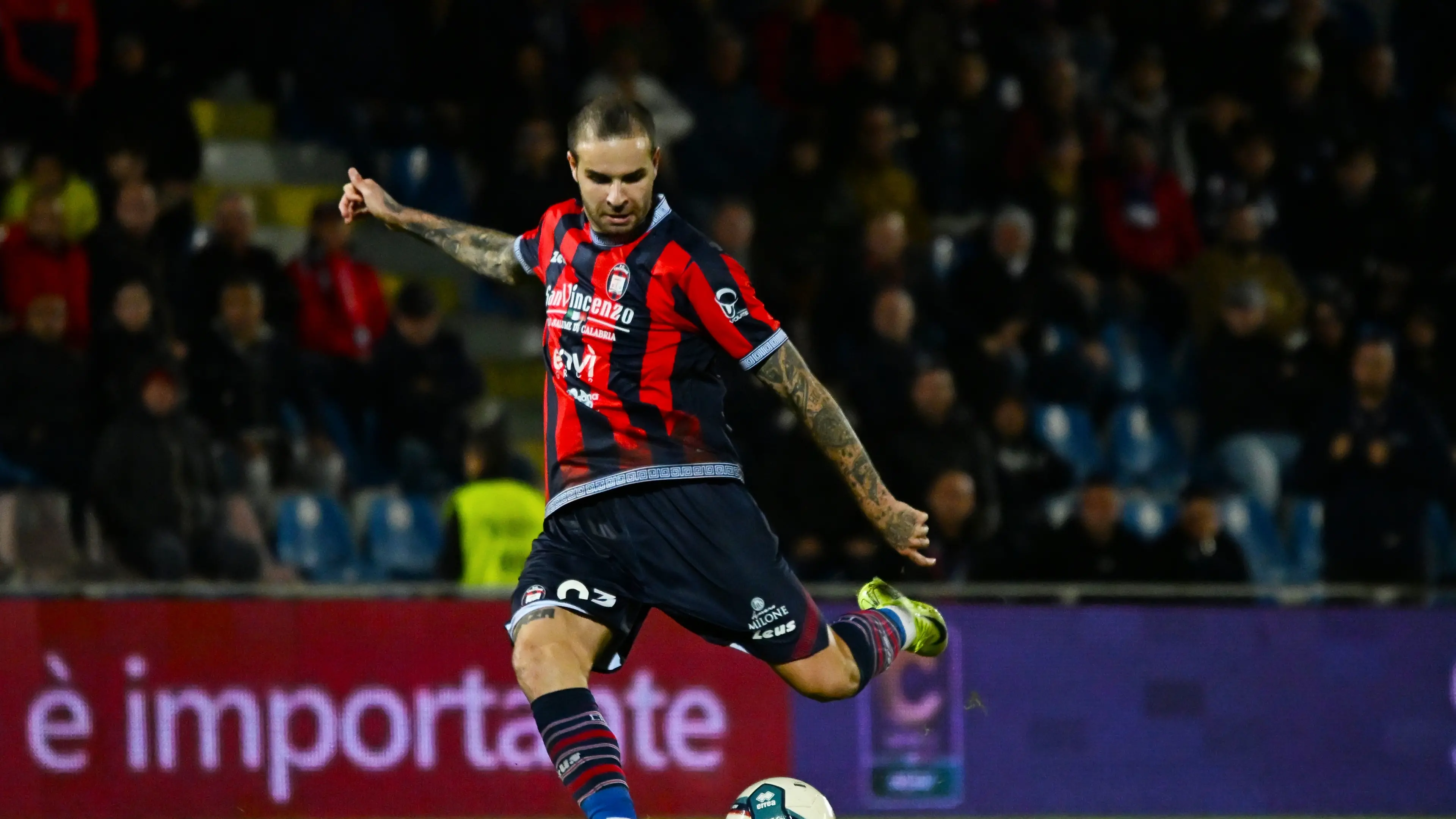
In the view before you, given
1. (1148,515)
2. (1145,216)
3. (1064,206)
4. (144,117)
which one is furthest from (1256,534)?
(144,117)

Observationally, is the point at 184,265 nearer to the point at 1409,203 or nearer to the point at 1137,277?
the point at 1137,277

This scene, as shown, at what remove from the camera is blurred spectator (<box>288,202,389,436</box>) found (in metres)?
11.2

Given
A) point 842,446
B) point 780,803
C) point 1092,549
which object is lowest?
point 780,803

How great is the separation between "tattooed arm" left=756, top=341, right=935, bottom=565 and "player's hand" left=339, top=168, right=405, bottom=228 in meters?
1.41

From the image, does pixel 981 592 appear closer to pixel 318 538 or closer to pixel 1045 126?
pixel 318 538

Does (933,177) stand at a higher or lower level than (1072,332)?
higher

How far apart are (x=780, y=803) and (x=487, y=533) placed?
416 centimetres

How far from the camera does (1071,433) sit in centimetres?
1234

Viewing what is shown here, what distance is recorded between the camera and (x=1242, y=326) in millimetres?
12445

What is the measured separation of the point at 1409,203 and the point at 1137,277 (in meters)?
1.99

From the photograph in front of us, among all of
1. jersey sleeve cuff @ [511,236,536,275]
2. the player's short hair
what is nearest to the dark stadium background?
jersey sleeve cuff @ [511,236,536,275]

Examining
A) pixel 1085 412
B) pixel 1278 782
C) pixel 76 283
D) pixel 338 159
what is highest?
pixel 338 159

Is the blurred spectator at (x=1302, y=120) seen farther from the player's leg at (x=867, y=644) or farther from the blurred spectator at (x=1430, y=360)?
the player's leg at (x=867, y=644)

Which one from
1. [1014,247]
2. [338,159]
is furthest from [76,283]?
[1014,247]
